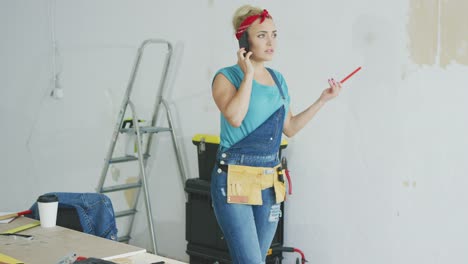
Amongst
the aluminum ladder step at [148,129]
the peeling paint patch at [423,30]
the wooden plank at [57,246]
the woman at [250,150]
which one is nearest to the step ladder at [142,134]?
the aluminum ladder step at [148,129]

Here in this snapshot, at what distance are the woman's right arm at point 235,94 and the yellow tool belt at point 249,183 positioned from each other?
183 mm

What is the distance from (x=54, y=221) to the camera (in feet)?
8.55

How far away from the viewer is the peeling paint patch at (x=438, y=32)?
343 centimetres

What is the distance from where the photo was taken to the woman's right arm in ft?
8.59

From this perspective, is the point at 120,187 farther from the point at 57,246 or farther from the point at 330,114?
the point at 57,246

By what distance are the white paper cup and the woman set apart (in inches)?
23.6

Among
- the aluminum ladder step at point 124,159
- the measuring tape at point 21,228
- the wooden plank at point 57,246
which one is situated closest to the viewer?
the wooden plank at point 57,246

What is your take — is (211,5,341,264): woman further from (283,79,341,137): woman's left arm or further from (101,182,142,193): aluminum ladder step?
(101,182,142,193): aluminum ladder step

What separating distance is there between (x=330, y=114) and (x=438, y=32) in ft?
2.48

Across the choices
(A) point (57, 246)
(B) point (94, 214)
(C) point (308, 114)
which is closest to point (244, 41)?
(C) point (308, 114)

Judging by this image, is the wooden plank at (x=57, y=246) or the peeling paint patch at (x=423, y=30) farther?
the peeling paint patch at (x=423, y=30)

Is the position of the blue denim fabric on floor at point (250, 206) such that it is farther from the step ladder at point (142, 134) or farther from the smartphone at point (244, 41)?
the step ladder at point (142, 134)

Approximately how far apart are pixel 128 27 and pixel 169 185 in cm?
115

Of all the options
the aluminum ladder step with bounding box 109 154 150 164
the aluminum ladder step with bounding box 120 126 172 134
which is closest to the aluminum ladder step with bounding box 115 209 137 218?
the aluminum ladder step with bounding box 109 154 150 164
